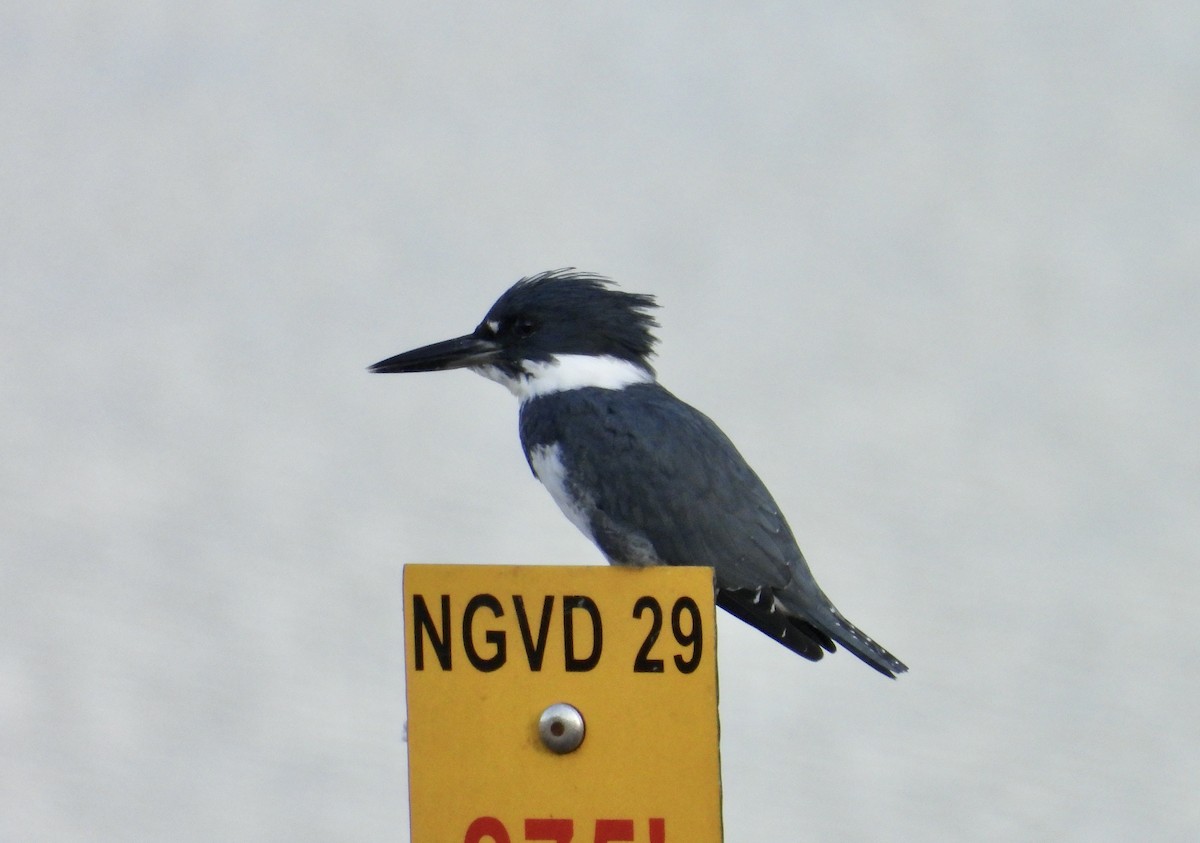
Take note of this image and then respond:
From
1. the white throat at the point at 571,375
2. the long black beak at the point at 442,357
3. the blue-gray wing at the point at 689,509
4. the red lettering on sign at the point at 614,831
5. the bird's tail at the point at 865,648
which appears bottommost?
the red lettering on sign at the point at 614,831

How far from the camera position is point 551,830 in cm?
126

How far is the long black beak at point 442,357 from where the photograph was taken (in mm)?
1953

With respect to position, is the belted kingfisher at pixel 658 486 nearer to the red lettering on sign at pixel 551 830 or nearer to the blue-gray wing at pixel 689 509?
the blue-gray wing at pixel 689 509

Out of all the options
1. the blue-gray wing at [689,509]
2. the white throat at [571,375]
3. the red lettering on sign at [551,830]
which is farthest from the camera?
the white throat at [571,375]

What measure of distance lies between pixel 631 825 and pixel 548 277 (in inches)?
36.5

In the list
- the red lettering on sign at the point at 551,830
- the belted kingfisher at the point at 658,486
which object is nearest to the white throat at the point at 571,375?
the belted kingfisher at the point at 658,486

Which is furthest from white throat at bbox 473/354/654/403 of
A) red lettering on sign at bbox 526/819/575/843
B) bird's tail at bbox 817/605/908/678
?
red lettering on sign at bbox 526/819/575/843

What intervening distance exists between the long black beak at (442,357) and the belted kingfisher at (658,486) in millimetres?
54

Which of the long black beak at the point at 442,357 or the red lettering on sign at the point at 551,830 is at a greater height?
the long black beak at the point at 442,357

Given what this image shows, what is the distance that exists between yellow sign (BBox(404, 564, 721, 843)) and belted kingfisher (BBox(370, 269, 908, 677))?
370mm

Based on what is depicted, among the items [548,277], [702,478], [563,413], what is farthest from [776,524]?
[548,277]

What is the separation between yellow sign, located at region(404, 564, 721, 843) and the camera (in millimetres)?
1267

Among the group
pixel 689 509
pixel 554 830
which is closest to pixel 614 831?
pixel 554 830

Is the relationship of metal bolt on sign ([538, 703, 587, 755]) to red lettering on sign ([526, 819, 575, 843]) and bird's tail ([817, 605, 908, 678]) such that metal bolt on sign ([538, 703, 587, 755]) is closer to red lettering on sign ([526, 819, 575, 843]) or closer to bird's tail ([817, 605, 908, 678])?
red lettering on sign ([526, 819, 575, 843])
